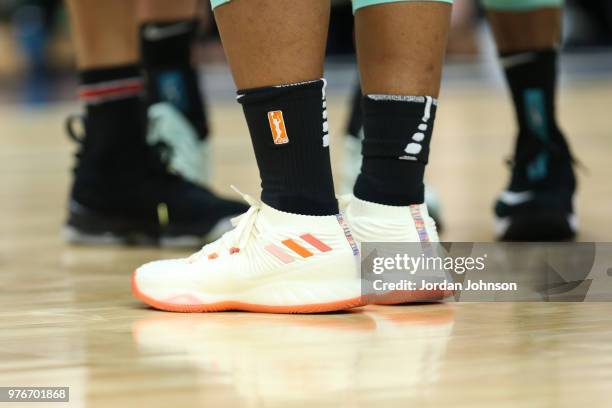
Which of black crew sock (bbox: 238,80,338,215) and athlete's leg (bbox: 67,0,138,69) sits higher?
athlete's leg (bbox: 67,0,138,69)

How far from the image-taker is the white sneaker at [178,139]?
73.6 inches

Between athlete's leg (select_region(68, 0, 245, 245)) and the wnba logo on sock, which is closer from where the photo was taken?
the wnba logo on sock

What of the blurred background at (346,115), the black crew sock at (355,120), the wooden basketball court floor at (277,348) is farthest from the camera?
the blurred background at (346,115)

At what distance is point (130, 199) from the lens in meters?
1.84

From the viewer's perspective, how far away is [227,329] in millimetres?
1152

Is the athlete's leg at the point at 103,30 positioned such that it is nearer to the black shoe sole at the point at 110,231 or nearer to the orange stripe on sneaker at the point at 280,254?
the black shoe sole at the point at 110,231

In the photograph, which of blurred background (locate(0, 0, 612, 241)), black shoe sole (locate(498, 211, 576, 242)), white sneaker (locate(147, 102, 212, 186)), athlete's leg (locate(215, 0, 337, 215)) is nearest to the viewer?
athlete's leg (locate(215, 0, 337, 215))

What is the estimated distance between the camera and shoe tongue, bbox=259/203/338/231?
1.23 meters

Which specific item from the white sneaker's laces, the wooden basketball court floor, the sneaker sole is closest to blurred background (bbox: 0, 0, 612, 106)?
the sneaker sole

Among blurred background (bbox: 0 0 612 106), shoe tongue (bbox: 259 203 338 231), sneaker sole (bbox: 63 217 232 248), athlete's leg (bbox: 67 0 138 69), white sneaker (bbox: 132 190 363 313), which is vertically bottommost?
blurred background (bbox: 0 0 612 106)

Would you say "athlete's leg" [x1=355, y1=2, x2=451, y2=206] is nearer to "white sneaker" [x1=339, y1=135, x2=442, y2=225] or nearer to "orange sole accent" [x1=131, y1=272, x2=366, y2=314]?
"orange sole accent" [x1=131, y1=272, x2=366, y2=314]

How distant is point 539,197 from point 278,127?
663 mm

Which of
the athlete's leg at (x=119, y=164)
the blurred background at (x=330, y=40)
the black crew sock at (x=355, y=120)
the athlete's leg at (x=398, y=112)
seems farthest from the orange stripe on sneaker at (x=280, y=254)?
the blurred background at (x=330, y=40)

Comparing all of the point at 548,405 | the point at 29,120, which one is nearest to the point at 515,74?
the point at 548,405
